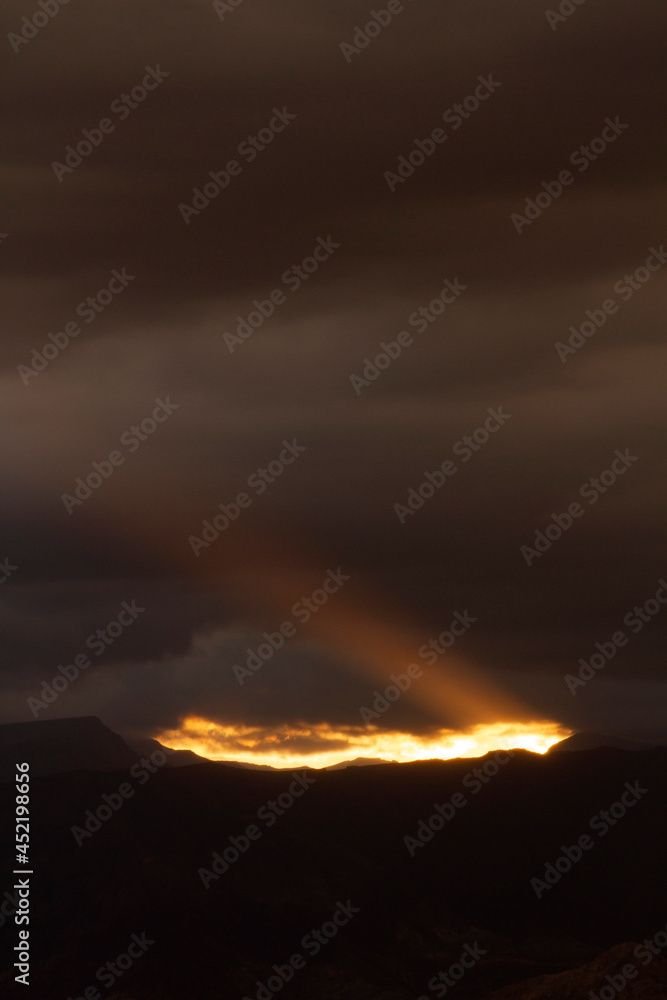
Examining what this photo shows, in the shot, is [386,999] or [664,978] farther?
[386,999]

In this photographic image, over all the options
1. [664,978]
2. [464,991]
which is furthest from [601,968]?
[464,991]

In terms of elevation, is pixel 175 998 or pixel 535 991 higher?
pixel 535 991

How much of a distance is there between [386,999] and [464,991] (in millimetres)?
12815

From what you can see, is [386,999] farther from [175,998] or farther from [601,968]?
[601,968]

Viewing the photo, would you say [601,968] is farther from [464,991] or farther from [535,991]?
[464,991]

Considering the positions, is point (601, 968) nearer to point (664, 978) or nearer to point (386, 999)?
point (664, 978)

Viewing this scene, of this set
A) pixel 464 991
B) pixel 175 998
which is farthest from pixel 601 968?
pixel 175 998

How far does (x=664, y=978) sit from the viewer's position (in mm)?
131125

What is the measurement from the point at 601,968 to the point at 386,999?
72778 mm

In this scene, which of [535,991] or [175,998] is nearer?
[535,991]

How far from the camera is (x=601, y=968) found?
448 feet

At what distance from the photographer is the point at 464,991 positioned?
200 meters

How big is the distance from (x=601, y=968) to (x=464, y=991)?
6945 centimetres

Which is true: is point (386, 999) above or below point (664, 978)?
below
